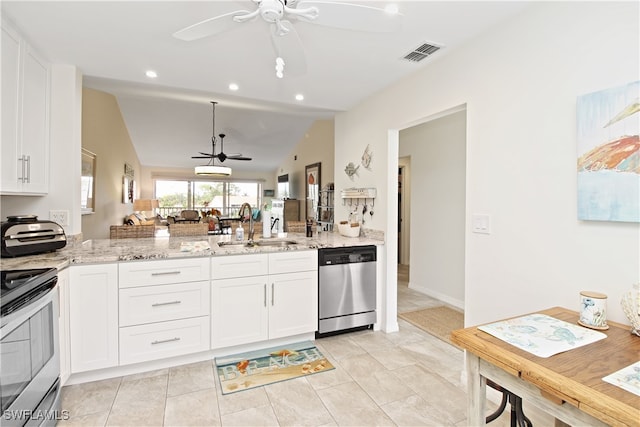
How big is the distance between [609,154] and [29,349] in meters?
2.92

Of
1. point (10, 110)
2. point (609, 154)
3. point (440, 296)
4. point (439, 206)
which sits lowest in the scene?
point (440, 296)

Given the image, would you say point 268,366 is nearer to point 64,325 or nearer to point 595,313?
point 64,325

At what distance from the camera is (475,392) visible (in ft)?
4.15

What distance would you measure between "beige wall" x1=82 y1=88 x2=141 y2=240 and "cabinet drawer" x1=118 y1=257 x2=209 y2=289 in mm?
2399

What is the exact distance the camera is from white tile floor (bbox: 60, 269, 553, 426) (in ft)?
6.04

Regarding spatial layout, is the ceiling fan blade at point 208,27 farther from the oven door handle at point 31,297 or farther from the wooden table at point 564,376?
the wooden table at point 564,376

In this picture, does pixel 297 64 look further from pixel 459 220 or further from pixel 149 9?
pixel 459 220

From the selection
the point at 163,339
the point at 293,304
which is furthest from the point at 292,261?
the point at 163,339

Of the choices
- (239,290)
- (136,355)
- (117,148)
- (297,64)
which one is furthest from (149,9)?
(117,148)

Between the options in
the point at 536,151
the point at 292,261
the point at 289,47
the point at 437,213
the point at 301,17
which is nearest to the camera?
the point at 301,17

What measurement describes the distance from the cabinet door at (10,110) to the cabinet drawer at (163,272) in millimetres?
904

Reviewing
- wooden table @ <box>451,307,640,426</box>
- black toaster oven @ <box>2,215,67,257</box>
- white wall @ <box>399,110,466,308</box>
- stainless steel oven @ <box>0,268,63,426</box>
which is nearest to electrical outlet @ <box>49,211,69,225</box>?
black toaster oven @ <box>2,215,67,257</box>

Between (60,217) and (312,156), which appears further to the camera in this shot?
(312,156)

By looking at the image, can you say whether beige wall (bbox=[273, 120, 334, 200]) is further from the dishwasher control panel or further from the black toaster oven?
the black toaster oven
